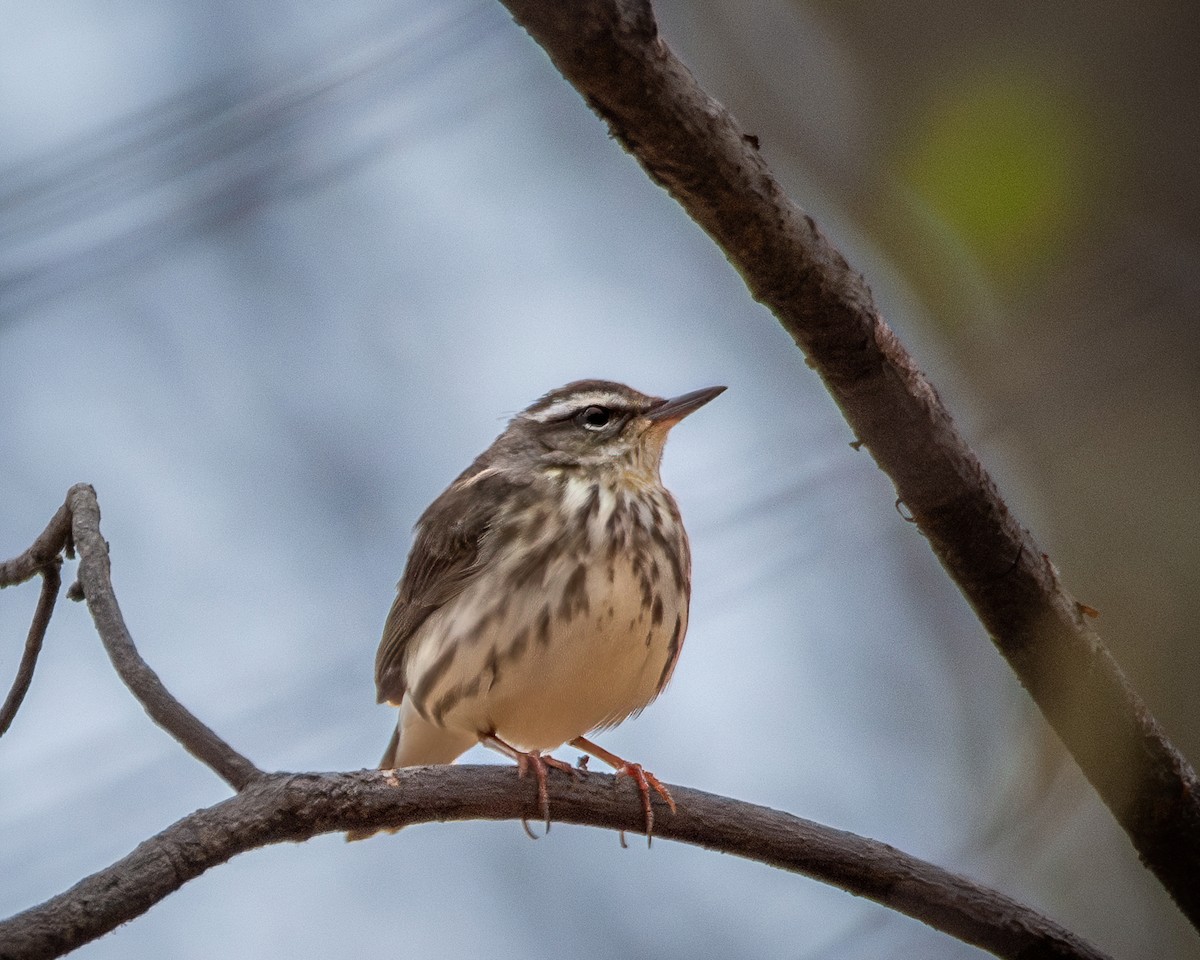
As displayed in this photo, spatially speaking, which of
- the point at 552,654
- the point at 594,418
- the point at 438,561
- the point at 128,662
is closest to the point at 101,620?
the point at 128,662

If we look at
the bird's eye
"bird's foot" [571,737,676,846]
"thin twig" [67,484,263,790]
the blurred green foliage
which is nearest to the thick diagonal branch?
the blurred green foliage

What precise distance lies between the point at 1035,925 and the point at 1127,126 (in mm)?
1997

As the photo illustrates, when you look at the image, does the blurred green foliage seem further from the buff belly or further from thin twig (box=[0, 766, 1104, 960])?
the buff belly

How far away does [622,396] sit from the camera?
5.88m

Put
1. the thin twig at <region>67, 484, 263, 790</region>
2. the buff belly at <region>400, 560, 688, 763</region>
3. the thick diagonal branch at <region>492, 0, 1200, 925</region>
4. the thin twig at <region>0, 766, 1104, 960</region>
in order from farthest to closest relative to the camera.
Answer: the buff belly at <region>400, 560, 688, 763</region> < the thin twig at <region>67, 484, 263, 790</region> < the thin twig at <region>0, 766, 1104, 960</region> < the thick diagonal branch at <region>492, 0, 1200, 925</region>

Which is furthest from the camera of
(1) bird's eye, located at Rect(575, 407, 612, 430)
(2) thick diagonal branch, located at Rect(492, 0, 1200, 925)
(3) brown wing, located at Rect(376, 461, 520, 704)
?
(1) bird's eye, located at Rect(575, 407, 612, 430)

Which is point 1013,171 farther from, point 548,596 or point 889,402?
point 548,596

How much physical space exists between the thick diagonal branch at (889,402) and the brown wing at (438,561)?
212cm

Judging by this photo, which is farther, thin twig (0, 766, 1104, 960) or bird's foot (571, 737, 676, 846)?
bird's foot (571, 737, 676, 846)

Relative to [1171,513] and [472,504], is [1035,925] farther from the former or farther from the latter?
[472,504]

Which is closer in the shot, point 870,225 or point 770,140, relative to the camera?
point 870,225

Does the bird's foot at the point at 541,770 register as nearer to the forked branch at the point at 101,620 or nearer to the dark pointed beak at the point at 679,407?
the forked branch at the point at 101,620

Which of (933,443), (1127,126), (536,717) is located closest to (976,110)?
(1127,126)

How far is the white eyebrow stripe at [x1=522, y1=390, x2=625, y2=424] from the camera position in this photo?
5848 millimetres
